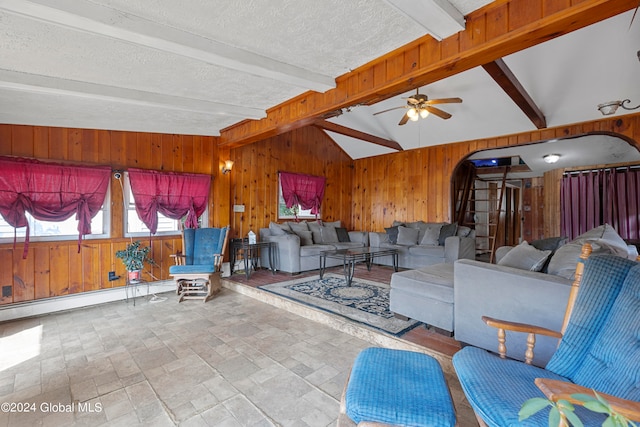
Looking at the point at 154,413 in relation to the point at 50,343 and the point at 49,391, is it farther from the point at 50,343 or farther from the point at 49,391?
the point at 50,343

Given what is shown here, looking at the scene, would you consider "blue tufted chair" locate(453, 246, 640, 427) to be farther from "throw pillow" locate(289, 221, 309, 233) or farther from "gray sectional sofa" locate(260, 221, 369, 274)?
"throw pillow" locate(289, 221, 309, 233)

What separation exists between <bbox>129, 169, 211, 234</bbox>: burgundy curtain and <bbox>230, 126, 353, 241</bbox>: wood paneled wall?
2.34 ft

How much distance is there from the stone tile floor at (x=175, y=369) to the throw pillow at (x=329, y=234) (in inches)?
111

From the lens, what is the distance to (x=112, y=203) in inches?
157

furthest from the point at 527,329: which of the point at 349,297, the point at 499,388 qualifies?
the point at 349,297

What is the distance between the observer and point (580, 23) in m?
1.71

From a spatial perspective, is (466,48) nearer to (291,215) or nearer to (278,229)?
(278,229)

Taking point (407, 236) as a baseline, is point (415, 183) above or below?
above

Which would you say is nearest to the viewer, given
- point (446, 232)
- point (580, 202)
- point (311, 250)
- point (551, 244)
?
point (551, 244)

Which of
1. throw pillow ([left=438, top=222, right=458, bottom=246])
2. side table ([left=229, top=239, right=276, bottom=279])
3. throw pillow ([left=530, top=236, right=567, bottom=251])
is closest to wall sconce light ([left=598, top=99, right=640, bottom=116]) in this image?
throw pillow ([left=530, top=236, right=567, bottom=251])

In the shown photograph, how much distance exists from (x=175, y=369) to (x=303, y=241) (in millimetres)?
3520

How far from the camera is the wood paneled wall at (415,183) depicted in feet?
18.3

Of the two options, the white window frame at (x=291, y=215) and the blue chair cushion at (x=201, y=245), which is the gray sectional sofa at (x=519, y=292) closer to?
the blue chair cushion at (x=201, y=245)

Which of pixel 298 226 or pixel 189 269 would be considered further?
pixel 298 226
